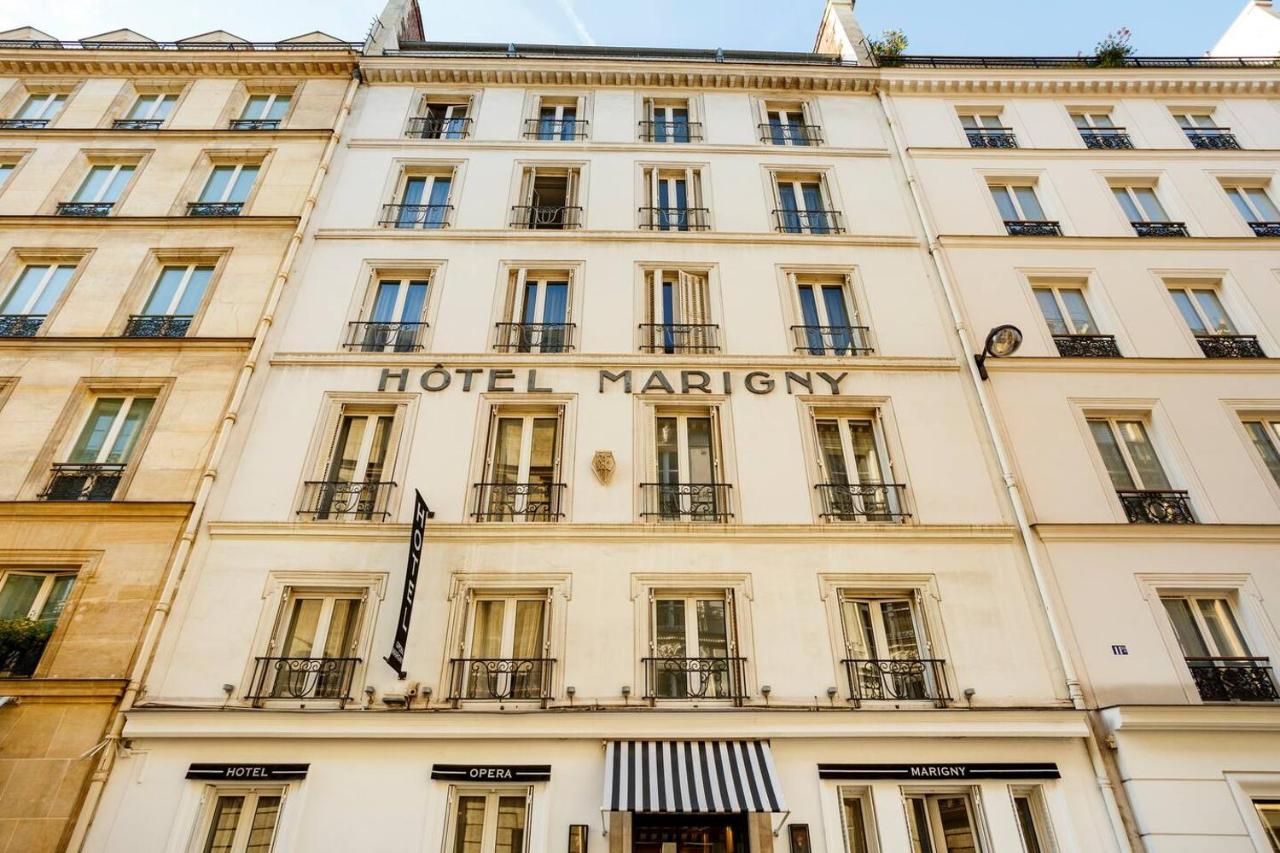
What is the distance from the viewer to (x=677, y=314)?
1259 cm

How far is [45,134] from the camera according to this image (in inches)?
587

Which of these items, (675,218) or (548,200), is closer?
(675,218)

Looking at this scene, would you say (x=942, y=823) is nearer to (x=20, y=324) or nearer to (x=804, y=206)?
(x=804, y=206)

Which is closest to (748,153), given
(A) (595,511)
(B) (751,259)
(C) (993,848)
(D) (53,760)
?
(B) (751,259)

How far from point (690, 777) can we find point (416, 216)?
1162cm

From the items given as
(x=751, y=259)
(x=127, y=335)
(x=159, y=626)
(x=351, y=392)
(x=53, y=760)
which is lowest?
(x=53, y=760)

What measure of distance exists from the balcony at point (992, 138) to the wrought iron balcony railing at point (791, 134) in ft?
11.2

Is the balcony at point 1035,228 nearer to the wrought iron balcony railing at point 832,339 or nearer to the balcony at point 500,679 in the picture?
the wrought iron balcony railing at point 832,339

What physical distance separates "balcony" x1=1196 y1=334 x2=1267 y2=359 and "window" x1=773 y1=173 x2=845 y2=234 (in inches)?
264

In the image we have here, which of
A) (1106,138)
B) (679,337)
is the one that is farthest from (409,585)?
(1106,138)

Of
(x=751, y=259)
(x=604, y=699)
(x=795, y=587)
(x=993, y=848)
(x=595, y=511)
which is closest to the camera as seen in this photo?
(x=993, y=848)

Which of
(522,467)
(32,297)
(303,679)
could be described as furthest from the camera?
(32,297)

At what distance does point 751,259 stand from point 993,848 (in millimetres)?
9881

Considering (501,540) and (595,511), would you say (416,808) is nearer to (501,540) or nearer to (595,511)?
(501,540)
